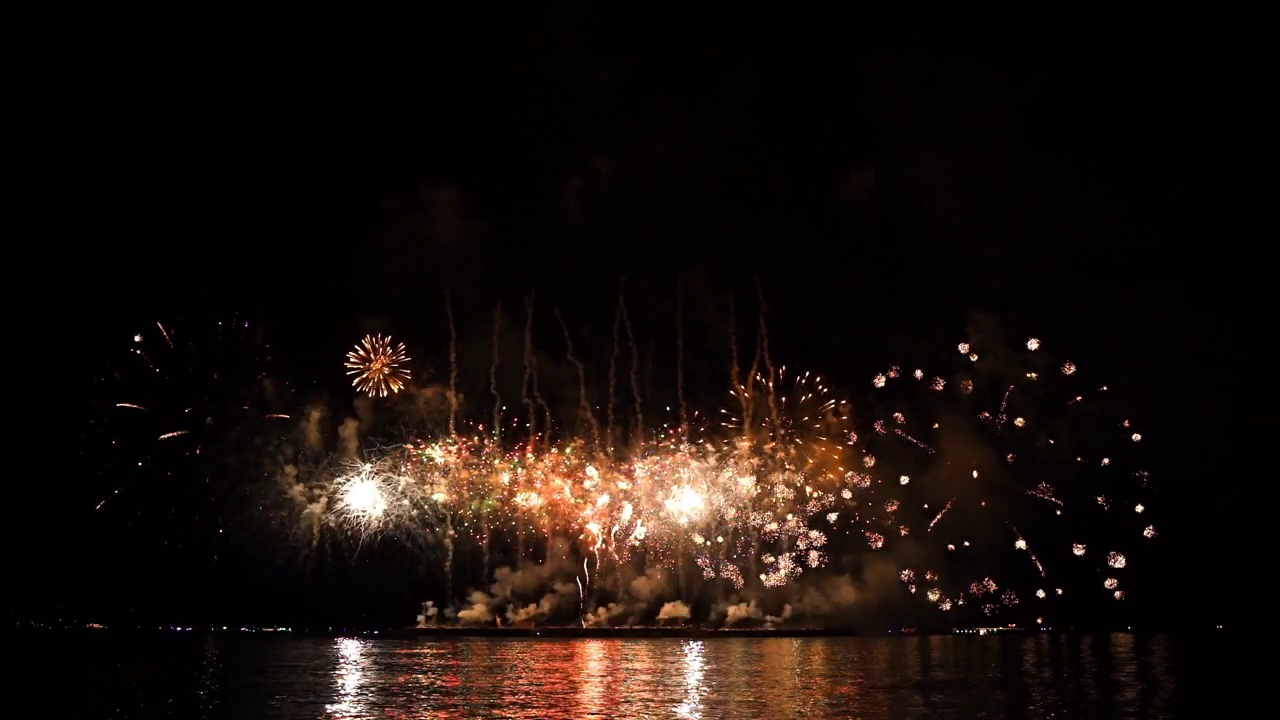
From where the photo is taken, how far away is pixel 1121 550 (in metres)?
50.4

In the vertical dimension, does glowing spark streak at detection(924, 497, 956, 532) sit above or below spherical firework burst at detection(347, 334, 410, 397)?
below

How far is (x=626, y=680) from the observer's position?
27266 mm

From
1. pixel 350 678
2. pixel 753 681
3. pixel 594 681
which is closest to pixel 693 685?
pixel 753 681

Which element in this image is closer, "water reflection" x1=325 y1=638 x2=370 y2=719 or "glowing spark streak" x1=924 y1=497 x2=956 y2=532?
"water reflection" x1=325 y1=638 x2=370 y2=719

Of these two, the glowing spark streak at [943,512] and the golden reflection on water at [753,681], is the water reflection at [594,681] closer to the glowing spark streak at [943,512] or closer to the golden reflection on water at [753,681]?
the golden reflection on water at [753,681]

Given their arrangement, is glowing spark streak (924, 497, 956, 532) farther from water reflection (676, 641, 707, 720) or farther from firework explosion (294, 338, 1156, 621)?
water reflection (676, 641, 707, 720)

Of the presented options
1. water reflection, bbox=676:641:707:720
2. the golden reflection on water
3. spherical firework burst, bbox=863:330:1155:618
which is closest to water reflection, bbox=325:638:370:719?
the golden reflection on water

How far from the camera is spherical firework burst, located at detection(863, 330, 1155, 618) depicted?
48781 millimetres

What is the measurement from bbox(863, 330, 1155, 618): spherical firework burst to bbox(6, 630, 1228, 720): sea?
561 cm

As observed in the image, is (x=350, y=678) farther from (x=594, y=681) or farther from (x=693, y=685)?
(x=693, y=685)

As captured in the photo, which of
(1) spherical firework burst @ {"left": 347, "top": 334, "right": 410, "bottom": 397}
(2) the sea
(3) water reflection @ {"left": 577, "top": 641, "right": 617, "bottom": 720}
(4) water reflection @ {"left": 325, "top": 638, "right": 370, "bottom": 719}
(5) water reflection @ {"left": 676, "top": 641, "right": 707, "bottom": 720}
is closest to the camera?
(5) water reflection @ {"left": 676, "top": 641, "right": 707, "bottom": 720}

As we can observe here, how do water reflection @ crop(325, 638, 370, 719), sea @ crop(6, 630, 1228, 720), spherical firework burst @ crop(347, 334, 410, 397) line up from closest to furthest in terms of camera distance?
sea @ crop(6, 630, 1228, 720) → water reflection @ crop(325, 638, 370, 719) → spherical firework burst @ crop(347, 334, 410, 397)

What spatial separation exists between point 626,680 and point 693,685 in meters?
1.95

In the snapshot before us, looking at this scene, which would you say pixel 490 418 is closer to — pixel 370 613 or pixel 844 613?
pixel 370 613
